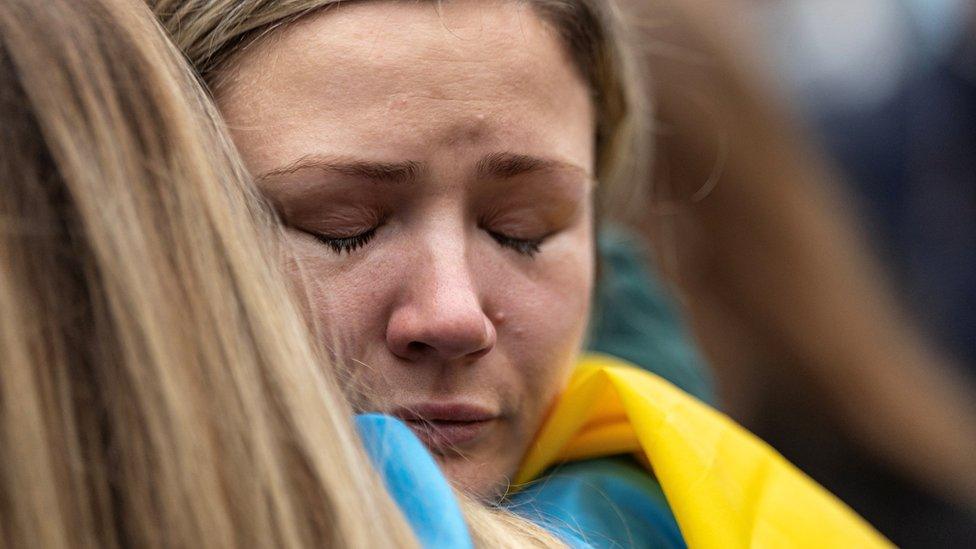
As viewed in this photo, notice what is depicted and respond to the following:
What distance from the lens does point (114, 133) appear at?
0.75m

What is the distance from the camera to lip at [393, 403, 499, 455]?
0.91 metres

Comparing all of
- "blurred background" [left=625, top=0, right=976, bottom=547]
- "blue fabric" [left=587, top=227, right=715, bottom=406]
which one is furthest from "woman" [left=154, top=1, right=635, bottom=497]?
"blurred background" [left=625, top=0, right=976, bottom=547]

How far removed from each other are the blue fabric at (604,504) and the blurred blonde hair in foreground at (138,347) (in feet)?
0.52

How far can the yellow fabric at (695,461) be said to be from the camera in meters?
0.95

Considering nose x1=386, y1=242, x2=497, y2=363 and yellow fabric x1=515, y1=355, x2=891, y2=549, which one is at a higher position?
nose x1=386, y1=242, x2=497, y2=363

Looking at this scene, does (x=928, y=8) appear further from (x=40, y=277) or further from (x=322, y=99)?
(x=40, y=277)

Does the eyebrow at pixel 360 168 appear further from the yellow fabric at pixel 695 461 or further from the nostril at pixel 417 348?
the yellow fabric at pixel 695 461

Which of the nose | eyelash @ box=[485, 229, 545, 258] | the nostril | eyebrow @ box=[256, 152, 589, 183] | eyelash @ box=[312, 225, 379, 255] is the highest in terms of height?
eyebrow @ box=[256, 152, 589, 183]

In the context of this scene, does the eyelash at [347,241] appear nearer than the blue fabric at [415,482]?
No

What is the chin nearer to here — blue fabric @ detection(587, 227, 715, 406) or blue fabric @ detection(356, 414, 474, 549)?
blue fabric @ detection(356, 414, 474, 549)

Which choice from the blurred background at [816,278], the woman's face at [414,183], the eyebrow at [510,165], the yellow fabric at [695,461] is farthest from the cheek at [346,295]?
the blurred background at [816,278]

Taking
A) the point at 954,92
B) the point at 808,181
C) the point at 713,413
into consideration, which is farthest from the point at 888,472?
the point at 713,413

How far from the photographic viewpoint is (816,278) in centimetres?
195

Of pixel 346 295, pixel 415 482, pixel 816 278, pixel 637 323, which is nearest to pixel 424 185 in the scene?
pixel 346 295
